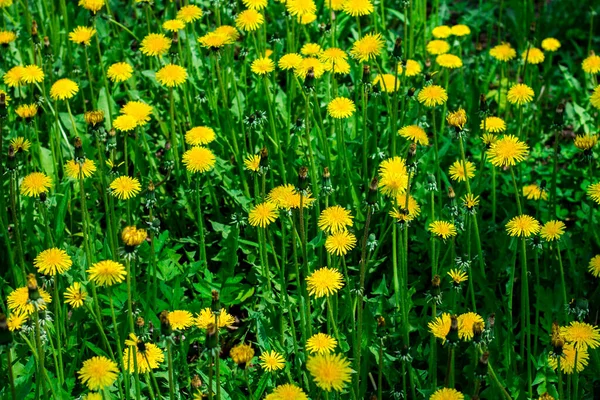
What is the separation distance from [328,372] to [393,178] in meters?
0.89

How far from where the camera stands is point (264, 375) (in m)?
2.49

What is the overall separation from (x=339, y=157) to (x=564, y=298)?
1050 mm

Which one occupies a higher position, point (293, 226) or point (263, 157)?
point (263, 157)

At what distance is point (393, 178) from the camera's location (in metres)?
2.65

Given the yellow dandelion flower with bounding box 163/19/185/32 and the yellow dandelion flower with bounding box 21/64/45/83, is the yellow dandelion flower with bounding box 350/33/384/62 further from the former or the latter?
the yellow dandelion flower with bounding box 21/64/45/83

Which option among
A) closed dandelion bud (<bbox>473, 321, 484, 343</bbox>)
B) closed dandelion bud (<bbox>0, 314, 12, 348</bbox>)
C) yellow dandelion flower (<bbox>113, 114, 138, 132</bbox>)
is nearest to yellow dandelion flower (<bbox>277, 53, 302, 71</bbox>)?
yellow dandelion flower (<bbox>113, 114, 138, 132</bbox>)

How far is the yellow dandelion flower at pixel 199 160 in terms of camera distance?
2.92 metres

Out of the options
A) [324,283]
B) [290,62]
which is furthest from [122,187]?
→ [290,62]

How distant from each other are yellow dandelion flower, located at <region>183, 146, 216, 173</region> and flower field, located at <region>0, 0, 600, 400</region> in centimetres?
1

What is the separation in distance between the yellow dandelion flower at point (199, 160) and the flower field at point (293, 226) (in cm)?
1

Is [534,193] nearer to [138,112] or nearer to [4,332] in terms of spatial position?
[138,112]

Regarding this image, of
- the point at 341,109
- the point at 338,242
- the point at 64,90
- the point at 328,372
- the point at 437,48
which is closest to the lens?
the point at 328,372

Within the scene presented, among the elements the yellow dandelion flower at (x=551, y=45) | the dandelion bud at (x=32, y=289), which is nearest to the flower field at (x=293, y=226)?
the dandelion bud at (x=32, y=289)

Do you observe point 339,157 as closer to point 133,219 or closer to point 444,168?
point 444,168
